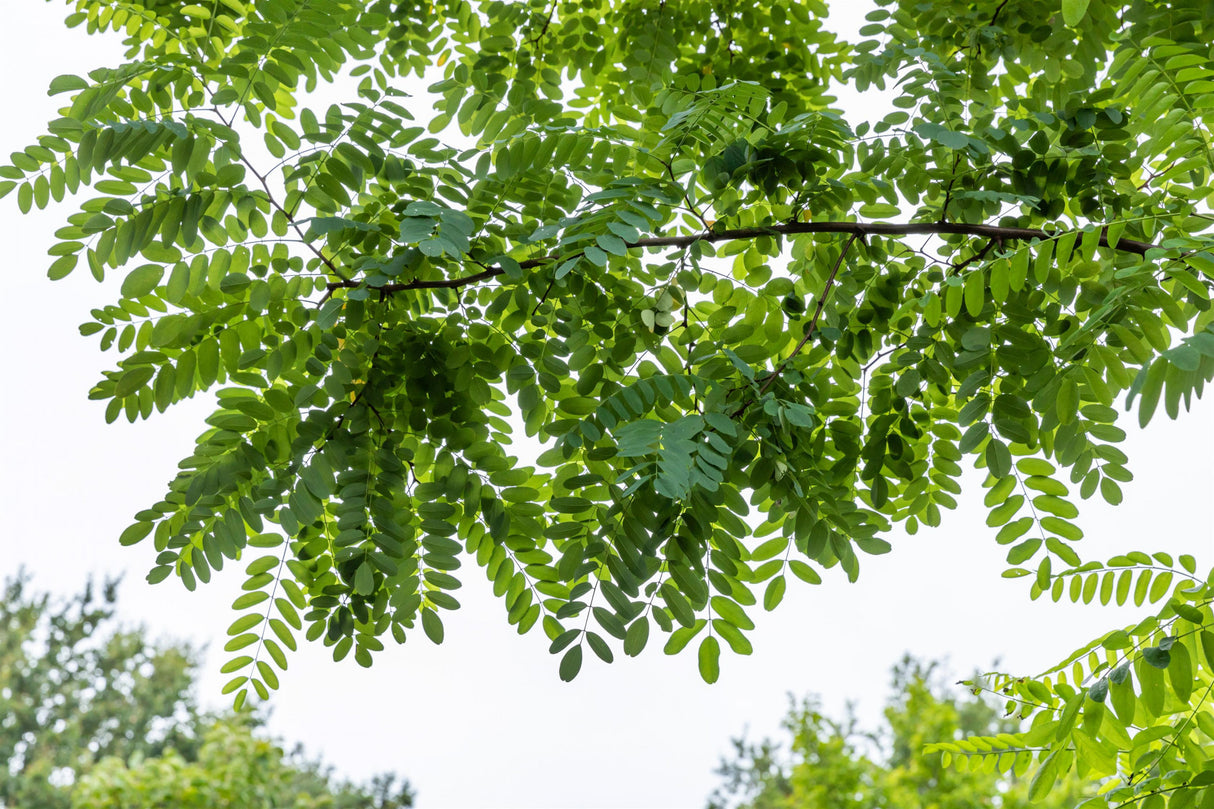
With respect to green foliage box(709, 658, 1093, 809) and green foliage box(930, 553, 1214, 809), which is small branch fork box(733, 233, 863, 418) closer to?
green foliage box(930, 553, 1214, 809)

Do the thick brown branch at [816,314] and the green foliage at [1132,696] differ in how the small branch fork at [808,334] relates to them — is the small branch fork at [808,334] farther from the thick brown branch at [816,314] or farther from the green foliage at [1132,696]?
the green foliage at [1132,696]

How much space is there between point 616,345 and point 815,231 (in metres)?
0.47

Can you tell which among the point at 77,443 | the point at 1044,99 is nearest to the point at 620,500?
the point at 1044,99

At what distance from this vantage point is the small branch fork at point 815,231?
1.89m

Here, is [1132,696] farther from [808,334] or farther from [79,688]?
[79,688]

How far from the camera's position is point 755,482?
70.7 inches

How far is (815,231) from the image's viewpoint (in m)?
1.95

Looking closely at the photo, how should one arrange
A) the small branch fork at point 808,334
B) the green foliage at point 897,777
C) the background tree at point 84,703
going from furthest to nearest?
the background tree at point 84,703 → the green foliage at point 897,777 → the small branch fork at point 808,334

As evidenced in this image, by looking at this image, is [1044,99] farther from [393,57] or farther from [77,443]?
[77,443]

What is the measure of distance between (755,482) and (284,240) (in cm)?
105

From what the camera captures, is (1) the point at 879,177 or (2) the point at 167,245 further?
(1) the point at 879,177

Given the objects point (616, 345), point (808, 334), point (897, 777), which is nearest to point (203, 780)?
point (897, 777)

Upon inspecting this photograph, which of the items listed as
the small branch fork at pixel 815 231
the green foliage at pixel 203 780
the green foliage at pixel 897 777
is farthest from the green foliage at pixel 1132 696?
the green foliage at pixel 203 780

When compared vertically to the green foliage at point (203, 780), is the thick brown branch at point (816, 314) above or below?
below
